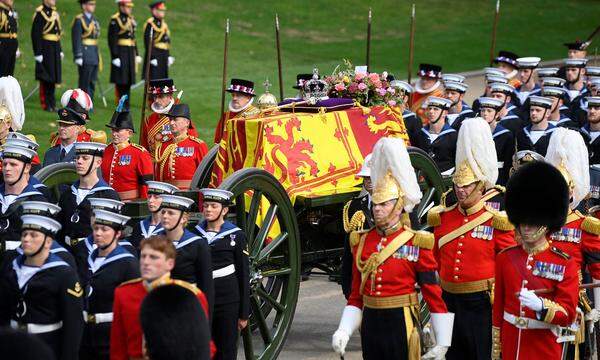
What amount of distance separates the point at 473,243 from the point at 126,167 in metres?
3.38

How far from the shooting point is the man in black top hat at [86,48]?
19531mm

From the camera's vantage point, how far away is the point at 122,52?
20.0 meters

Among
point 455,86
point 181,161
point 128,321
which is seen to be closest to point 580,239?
point 128,321

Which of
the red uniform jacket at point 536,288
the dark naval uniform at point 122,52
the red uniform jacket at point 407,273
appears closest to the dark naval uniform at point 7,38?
the dark naval uniform at point 122,52

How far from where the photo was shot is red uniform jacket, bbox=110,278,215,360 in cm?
689

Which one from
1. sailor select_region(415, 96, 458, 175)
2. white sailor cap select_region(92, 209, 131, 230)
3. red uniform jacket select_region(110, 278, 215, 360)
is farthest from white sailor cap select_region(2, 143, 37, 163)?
sailor select_region(415, 96, 458, 175)

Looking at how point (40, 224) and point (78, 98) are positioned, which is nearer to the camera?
point (40, 224)

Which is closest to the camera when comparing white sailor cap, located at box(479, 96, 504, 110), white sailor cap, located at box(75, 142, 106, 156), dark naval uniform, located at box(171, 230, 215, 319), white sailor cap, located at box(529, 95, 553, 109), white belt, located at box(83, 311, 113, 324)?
white belt, located at box(83, 311, 113, 324)

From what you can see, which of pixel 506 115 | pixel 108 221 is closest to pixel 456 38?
pixel 506 115

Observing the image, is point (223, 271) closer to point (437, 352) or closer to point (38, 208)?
point (38, 208)

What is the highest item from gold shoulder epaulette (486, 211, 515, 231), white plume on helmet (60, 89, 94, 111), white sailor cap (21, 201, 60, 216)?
white sailor cap (21, 201, 60, 216)

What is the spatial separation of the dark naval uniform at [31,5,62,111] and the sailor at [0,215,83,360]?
37.8 ft

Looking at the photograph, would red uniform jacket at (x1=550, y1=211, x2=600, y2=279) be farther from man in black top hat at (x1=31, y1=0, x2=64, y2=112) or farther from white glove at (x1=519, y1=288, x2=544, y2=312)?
man in black top hat at (x1=31, y1=0, x2=64, y2=112)

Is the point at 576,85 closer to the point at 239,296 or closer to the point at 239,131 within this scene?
the point at 239,131
